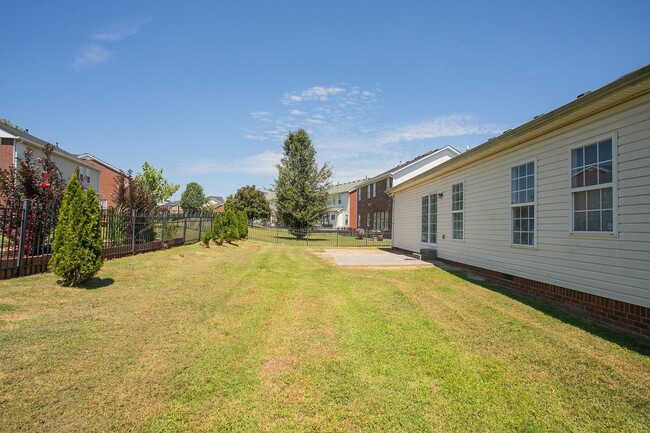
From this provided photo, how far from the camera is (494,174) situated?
9102 mm

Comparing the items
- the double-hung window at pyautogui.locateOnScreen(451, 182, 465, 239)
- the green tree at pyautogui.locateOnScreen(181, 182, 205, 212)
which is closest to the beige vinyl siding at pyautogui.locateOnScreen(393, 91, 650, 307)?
the double-hung window at pyautogui.locateOnScreen(451, 182, 465, 239)

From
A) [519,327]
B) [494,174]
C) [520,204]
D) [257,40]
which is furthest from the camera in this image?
[257,40]

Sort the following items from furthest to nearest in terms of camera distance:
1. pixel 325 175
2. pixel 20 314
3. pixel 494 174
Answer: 1. pixel 325 175
2. pixel 494 174
3. pixel 20 314

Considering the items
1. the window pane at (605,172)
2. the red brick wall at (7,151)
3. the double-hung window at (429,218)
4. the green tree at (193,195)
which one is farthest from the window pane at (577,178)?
the green tree at (193,195)

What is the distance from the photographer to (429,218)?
13.9m

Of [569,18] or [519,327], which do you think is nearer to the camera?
[519,327]

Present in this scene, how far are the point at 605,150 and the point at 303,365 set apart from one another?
5.78 metres

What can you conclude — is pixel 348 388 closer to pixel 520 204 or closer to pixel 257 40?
pixel 520 204

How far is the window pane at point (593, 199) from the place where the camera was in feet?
18.5

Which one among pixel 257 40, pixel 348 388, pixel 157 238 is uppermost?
pixel 257 40

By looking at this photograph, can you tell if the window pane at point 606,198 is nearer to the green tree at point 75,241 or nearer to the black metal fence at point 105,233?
the green tree at point 75,241

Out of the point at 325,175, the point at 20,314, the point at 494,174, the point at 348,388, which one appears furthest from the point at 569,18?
the point at 325,175

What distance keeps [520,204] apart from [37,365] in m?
8.79

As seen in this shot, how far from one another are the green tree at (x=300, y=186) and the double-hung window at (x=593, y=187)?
25269mm
